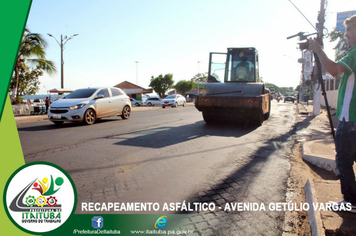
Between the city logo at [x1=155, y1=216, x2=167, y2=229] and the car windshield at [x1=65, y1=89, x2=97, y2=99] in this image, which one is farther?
the car windshield at [x1=65, y1=89, x2=97, y2=99]

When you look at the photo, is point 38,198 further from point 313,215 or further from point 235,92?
point 235,92

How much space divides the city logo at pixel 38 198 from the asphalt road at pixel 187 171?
25 cm

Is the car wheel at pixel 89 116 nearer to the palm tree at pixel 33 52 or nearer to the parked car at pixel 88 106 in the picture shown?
the parked car at pixel 88 106

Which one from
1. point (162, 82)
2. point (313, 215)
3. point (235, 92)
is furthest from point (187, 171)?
point (162, 82)

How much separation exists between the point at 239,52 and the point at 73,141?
7.71 m

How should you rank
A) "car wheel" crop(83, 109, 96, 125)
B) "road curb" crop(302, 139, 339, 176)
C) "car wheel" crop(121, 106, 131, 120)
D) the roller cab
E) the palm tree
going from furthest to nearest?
1. the palm tree
2. "car wheel" crop(121, 106, 131, 120)
3. "car wheel" crop(83, 109, 96, 125)
4. the roller cab
5. "road curb" crop(302, 139, 339, 176)

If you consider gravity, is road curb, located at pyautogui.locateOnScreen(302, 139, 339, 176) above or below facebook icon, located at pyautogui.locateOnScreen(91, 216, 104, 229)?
above

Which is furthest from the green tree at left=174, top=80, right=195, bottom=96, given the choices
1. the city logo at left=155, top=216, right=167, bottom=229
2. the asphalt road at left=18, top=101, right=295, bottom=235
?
the city logo at left=155, top=216, right=167, bottom=229

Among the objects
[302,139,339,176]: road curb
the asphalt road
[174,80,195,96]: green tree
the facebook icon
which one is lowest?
the facebook icon

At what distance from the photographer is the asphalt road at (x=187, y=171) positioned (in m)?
3.02

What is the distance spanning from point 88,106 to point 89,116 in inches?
16.3

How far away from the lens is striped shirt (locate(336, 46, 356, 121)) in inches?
107

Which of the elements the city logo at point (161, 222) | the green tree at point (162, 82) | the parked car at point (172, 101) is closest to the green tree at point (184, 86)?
the green tree at point (162, 82)

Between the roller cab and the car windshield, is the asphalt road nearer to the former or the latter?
the roller cab
